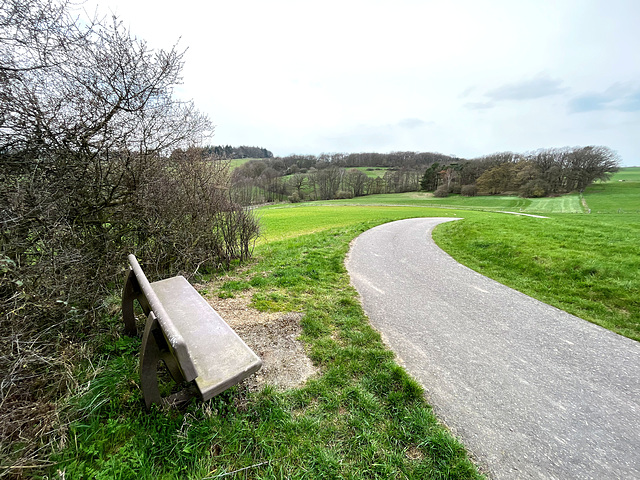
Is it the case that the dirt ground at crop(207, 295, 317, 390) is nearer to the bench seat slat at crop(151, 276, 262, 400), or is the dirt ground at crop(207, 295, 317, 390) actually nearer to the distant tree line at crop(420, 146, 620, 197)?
the bench seat slat at crop(151, 276, 262, 400)

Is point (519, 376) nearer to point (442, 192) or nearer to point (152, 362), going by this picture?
point (152, 362)

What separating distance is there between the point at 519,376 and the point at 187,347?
3.77m

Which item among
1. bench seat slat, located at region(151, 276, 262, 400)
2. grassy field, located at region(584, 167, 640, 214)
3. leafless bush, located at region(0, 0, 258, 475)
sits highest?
leafless bush, located at region(0, 0, 258, 475)

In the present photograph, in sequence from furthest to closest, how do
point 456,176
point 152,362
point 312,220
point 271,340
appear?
point 456,176
point 312,220
point 271,340
point 152,362

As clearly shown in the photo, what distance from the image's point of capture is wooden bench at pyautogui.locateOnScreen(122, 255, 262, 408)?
1.91m

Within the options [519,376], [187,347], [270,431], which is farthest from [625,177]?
[187,347]

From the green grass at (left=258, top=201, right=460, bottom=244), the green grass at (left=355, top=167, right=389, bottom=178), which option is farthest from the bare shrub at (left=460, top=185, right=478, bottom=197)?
the green grass at (left=258, top=201, right=460, bottom=244)

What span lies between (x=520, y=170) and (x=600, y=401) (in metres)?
72.3

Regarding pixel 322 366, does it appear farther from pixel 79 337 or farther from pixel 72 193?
pixel 72 193

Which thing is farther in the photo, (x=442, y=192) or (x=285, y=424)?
(x=442, y=192)

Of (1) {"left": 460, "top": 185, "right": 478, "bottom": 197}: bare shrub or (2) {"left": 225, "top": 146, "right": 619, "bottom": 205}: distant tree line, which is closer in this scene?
(2) {"left": 225, "top": 146, "right": 619, "bottom": 205}: distant tree line

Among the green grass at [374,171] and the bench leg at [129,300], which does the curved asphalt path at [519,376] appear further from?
the green grass at [374,171]

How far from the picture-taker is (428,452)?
2.14m

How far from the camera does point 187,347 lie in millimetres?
1812
